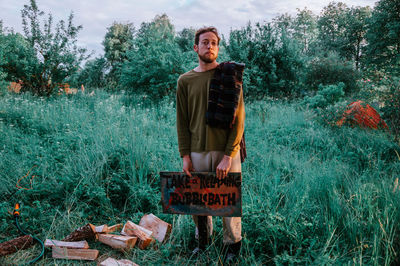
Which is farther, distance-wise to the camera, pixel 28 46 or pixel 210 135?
pixel 28 46

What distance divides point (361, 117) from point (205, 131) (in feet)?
20.7

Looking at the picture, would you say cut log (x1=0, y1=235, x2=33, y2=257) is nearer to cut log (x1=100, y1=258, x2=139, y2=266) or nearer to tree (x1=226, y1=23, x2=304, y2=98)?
cut log (x1=100, y1=258, x2=139, y2=266)

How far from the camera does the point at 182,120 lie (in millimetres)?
2395

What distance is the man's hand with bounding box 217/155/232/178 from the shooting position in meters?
2.10

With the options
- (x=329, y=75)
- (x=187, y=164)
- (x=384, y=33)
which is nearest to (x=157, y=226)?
(x=187, y=164)

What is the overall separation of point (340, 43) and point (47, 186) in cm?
3784

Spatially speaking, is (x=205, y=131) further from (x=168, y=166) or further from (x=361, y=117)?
(x=361, y=117)

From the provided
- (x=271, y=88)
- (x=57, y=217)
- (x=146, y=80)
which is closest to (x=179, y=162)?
(x=57, y=217)

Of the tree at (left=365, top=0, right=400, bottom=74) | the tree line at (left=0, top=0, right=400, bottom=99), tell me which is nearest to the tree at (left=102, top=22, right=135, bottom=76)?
the tree line at (left=0, top=0, right=400, bottom=99)

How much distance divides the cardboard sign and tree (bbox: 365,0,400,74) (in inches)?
1039

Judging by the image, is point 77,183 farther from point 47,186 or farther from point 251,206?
point 251,206

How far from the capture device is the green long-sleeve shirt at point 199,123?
2.19m

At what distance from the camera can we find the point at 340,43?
33438 millimetres

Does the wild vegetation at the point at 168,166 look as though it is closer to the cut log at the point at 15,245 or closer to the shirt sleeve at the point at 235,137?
the cut log at the point at 15,245
